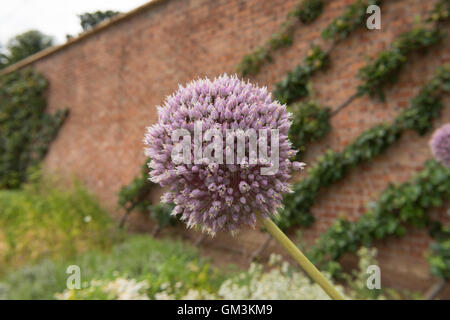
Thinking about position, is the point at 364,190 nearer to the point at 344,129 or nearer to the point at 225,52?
the point at 344,129

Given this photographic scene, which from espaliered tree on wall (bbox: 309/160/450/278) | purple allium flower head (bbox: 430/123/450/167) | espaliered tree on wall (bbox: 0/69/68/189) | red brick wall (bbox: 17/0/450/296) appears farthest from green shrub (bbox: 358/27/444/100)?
espaliered tree on wall (bbox: 0/69/68/189)

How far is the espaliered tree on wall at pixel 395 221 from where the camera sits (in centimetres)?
252

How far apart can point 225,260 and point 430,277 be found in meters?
2.24

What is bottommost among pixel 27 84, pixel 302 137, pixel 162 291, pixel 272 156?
pixel 162 291

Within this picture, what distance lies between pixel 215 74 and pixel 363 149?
1786 millimetres

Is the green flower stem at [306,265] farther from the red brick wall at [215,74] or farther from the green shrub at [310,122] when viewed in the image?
the green shrub at [310,122]

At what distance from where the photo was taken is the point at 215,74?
3430 millimetres

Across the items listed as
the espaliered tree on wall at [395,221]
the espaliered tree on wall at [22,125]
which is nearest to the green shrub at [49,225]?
the espaliered tree on wall at [22,125]

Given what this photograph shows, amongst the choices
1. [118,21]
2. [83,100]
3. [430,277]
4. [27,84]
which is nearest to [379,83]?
[430,277]

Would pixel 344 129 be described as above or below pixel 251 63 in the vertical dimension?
below

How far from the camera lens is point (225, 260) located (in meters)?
3.93

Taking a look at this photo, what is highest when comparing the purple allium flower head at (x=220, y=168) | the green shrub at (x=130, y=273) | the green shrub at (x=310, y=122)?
the green shrub at (x=310, y=122)

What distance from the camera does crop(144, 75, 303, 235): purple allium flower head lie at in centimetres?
85

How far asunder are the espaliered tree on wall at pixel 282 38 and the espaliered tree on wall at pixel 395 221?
1.96m
